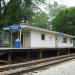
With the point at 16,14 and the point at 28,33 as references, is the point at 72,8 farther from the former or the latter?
the point at 28,33

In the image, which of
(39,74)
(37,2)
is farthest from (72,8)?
(39,74)

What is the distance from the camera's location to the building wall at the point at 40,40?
27131 millimetres

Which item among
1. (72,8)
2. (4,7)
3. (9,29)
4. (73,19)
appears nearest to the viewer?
(9,29)

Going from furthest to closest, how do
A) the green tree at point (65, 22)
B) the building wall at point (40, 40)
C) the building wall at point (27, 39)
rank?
the green tree at point (65, 22), the building wall at point (40, 40), the building wall at point (27, 39)

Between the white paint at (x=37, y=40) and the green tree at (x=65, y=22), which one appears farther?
the green tree at (x=65, y=22)

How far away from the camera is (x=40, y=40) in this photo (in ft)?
94.1

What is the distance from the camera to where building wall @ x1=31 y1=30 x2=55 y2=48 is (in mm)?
27131

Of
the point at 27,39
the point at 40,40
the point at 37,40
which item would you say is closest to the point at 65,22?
the point at 40,40

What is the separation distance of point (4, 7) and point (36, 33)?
10.3 metres

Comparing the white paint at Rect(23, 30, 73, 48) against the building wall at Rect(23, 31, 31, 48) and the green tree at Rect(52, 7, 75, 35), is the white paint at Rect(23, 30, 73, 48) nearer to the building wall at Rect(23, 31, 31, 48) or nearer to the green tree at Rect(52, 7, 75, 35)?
the building wall at Rect(23, 31, 31, 48)

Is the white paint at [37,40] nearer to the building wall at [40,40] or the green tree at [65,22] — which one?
the building wall at [40,40]

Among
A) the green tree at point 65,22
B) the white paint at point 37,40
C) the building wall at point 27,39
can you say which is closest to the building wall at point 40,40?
the white paint at point 37,40

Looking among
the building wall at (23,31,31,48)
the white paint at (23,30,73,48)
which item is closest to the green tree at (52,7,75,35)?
the white paint at (23,30,73,48)

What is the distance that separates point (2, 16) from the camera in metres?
35.9
